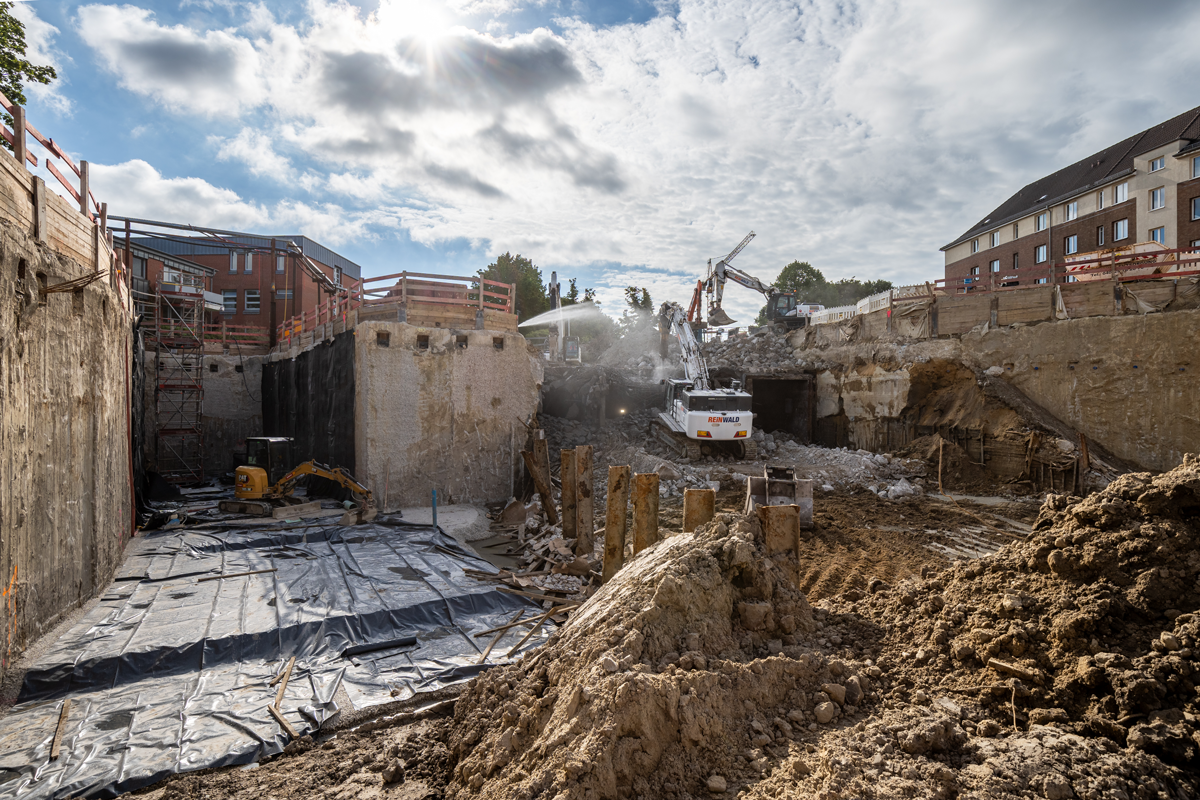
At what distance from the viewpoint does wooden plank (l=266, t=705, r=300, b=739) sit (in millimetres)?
5041

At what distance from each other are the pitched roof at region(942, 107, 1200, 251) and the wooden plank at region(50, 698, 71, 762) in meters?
39.9

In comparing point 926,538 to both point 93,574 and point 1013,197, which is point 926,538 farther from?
point 1013,197

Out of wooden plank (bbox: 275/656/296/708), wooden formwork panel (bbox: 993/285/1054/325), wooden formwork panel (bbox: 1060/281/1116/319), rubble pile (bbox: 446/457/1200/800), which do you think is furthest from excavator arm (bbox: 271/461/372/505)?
wooden formwork panel (bbox: 1060/281/1116/319)

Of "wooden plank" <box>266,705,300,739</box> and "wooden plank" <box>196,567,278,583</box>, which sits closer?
"wooden plank" <box>266,705,300,739</box>

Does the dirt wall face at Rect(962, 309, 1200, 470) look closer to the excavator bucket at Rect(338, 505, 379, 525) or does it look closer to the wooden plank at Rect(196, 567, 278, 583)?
the excavator bucket at Rect(338, 505, 379, 525)

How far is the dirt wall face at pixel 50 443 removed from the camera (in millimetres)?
5715

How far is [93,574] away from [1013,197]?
51645mm

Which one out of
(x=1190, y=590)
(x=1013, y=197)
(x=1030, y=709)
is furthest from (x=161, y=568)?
(x=1013, y=197)

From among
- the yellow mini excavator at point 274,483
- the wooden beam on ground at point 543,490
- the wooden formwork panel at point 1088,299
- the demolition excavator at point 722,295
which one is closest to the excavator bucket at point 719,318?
the demolition excavator at point 722,295

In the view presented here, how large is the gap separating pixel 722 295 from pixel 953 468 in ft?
38.8

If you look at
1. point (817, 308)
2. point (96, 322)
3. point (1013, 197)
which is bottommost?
point (96, 322)

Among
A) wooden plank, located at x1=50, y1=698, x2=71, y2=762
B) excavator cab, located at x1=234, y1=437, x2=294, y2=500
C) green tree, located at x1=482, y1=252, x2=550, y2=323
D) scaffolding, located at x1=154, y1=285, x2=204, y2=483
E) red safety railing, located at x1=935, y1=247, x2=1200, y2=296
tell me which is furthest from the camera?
green tree, located at x1=482, y1=252, x2=550, y2=323

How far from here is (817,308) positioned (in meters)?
37.0

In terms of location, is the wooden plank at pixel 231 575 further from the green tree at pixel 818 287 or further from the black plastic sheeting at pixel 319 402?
the green tree at pixel 818 287
